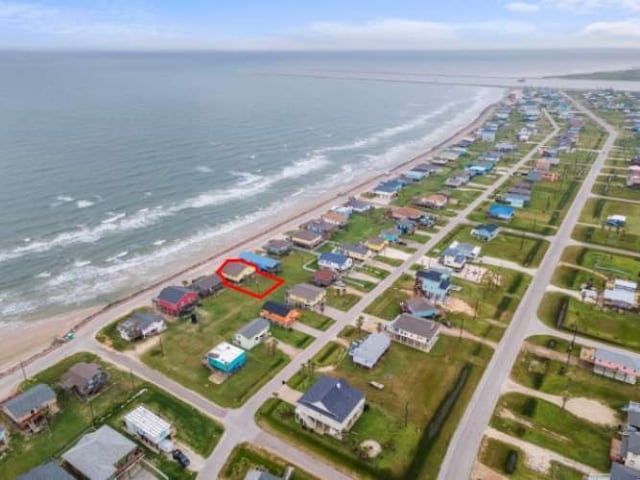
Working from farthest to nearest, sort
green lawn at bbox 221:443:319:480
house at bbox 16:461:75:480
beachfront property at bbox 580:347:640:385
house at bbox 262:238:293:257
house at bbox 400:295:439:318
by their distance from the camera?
house at bbox 262:238:293:257 < house at bbox 400:295:439:318 < beachfront property at bbox 580:347:640:385 < green lawn at bbox 221:443:319:480 < house at bbox 16:461:75:480

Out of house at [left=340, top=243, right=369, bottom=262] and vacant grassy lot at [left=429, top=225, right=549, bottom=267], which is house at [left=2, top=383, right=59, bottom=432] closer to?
house at [left=340, top=243, right=369, bottom=262]

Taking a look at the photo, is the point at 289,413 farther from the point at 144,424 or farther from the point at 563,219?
the point at 563,219

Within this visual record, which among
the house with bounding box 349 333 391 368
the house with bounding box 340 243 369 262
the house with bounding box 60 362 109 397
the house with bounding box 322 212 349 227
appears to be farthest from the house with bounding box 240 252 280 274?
the house with bounding box 60 362 109 397

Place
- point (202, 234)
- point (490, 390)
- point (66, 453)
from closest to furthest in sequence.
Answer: point (66, 453)
point (490, 390)
point (202, 234)

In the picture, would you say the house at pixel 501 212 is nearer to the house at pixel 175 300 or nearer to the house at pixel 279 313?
the house at pixel 279 313

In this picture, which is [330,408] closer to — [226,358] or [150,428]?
[226,358]

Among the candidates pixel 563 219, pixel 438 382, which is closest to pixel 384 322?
pixel 438 382
